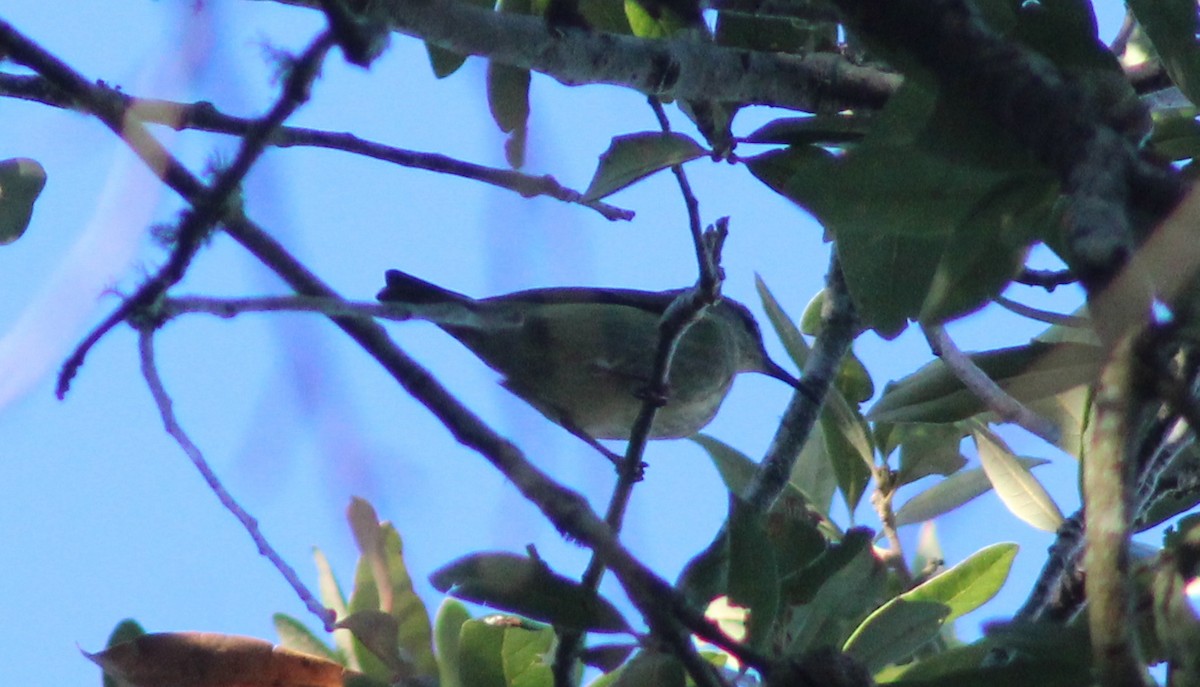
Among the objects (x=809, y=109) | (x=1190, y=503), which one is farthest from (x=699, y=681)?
(x=1190, y=503)

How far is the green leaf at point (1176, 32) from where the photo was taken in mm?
2172

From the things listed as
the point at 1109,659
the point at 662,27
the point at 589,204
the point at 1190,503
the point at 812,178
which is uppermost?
the point at 662,27

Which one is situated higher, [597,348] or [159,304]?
[597,348]

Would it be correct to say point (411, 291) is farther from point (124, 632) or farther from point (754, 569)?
point (754, 569)

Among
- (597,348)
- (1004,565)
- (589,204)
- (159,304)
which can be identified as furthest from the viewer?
(597,348)

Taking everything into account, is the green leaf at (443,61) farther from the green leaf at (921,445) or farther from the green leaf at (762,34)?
the green leaf at (921,445)

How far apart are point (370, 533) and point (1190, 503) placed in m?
2.33

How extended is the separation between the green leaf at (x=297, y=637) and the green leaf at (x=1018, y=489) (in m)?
1.86

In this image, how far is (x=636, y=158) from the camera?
2.68 m

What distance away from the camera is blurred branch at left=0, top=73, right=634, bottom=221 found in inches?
70.2

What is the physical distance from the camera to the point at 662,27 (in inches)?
130

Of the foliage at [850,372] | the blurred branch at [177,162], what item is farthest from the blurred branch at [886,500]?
the blurred branch at [177,162]

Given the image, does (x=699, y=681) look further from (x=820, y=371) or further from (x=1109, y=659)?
(x=820, y=371)

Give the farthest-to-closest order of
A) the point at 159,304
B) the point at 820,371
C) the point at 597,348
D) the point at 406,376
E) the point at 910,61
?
the point at 597,348
the point at 820,371
the point at 406,376
the point at 910,61
the point at 159,304
